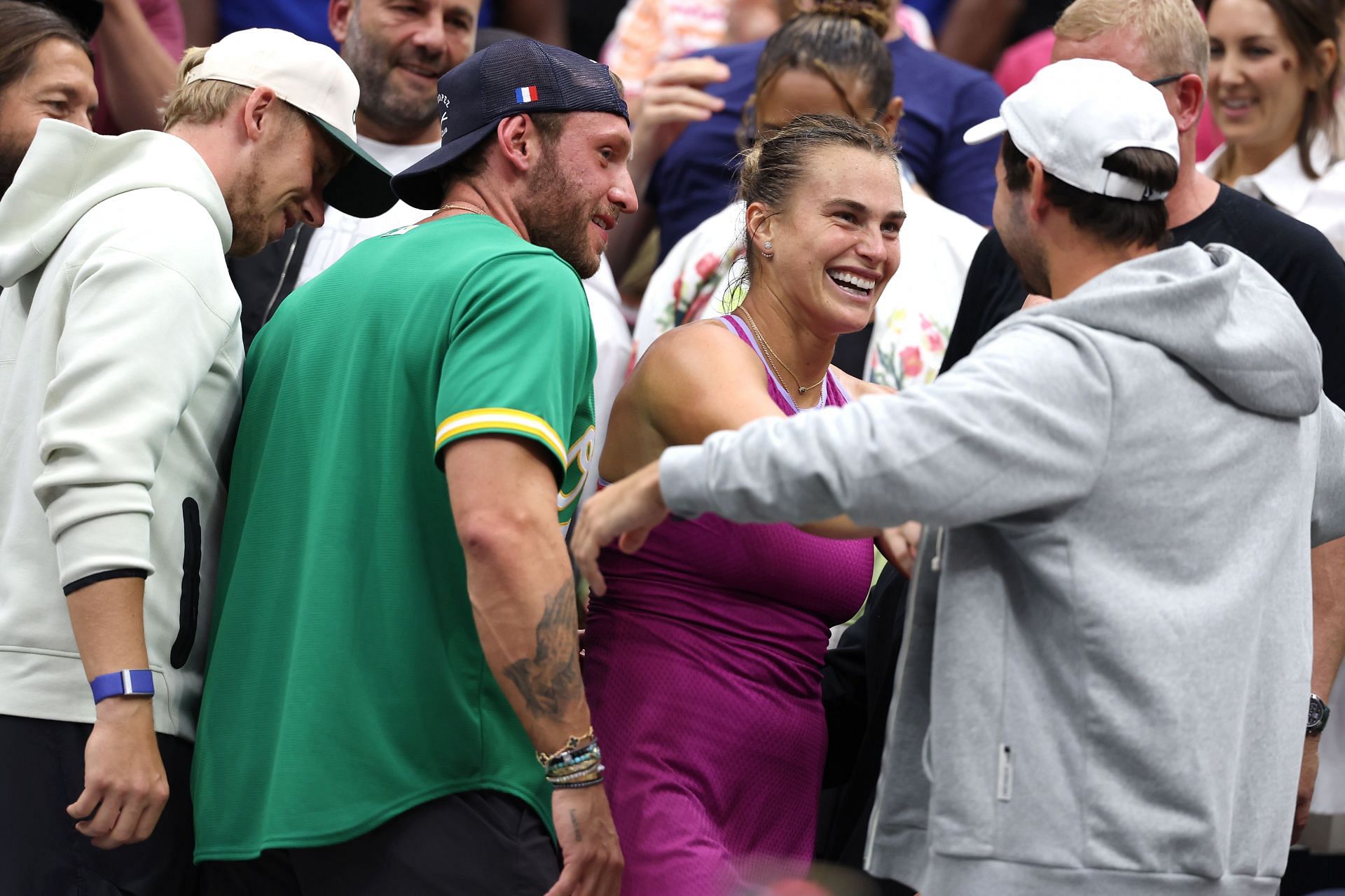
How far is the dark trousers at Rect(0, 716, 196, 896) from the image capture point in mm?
2490

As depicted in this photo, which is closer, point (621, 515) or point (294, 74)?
point (621, 515)

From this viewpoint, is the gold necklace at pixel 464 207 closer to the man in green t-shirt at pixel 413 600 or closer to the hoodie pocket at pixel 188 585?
the man in green t-shirt at pixel 413 600

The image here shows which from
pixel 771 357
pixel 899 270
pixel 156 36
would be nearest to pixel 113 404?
pixel 771 357

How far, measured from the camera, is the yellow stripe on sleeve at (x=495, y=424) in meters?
2.30

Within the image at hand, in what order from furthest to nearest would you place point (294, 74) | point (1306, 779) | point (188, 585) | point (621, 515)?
point (1306, 779) < point (294, 74) < point (188, 585) < point (621, 515)

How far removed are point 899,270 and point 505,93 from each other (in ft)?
5.73

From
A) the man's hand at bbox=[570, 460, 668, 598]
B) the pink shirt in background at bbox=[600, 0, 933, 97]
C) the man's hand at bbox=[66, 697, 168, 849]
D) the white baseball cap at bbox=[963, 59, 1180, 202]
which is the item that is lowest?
the man's hand at bbox=[66, 697, 168, 849]

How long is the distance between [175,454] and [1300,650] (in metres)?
1.82

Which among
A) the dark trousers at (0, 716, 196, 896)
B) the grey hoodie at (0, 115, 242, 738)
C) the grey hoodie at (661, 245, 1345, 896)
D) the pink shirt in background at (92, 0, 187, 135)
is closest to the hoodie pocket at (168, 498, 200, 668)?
the grey hoodie at (0, 115, 242, 738)

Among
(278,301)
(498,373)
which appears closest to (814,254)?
(498,373)

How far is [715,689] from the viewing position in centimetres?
274

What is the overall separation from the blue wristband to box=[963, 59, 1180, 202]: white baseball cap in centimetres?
157

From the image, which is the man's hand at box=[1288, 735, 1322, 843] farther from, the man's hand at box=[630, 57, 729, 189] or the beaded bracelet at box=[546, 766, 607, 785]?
the man's hand at box=[630, 57, 729, 189]

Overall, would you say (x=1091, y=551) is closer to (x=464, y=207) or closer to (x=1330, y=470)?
(x=1330, y=470)
